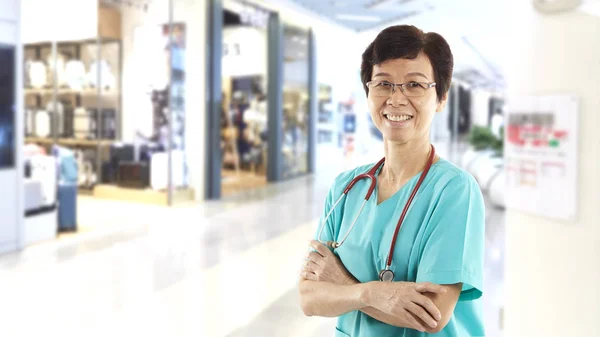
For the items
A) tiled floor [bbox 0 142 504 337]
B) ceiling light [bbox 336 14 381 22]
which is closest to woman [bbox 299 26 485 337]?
tiled floor [bbox 0 142 504 337]

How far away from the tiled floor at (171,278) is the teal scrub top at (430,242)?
2799mm

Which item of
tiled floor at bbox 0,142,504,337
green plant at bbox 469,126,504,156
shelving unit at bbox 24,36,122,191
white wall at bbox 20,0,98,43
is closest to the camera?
tiled floor at bbox 0,142,504,337

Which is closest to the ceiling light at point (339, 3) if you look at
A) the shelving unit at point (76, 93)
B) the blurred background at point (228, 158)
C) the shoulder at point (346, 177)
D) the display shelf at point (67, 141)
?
the blurred background at point (228, 158)

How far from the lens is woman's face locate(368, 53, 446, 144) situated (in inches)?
50.2

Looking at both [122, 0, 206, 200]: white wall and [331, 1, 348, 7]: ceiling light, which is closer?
[122, 0, 206, 200]: white wall

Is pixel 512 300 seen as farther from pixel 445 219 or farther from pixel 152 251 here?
pixel 152 251

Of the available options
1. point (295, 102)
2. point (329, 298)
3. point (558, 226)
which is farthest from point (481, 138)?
point (329, 298)

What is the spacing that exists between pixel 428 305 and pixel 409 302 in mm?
38

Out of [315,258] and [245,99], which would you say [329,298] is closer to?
[315,258]

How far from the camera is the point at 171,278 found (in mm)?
5387

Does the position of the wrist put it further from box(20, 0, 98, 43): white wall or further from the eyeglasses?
box(20, 0, 98, 43): white wall

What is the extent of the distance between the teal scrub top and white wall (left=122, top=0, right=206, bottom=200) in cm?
936

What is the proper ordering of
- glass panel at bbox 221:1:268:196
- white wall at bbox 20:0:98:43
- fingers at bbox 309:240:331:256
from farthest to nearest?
glass panel at bbox 221:1:268:196 < white wall at bbox 20:0:98:43 < fingers at bbox 309:240:331:256

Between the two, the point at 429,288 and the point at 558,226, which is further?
the point at 558,226
